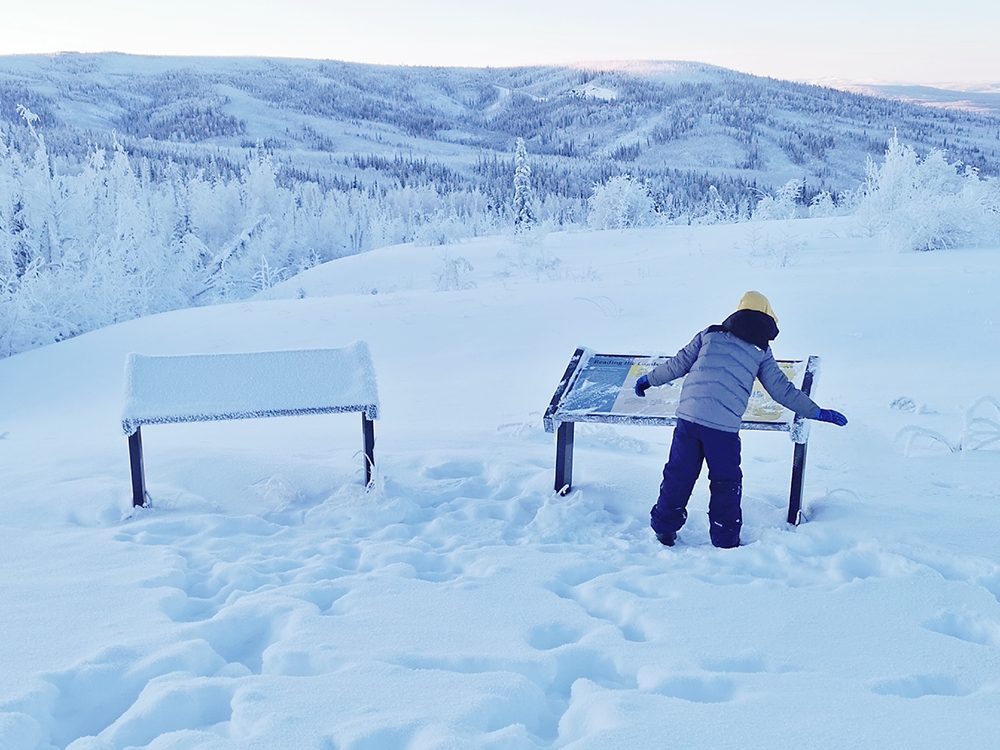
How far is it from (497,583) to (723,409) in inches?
51.7

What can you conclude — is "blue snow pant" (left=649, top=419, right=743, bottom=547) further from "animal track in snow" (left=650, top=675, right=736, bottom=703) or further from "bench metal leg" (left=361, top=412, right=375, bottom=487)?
"bench metal leg" (left=361, top=412, right=375, bottom=487)

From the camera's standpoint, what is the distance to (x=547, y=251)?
54.6ft

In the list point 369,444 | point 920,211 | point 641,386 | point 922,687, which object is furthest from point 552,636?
point 920,211

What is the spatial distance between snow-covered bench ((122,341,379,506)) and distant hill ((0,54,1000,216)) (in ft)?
175

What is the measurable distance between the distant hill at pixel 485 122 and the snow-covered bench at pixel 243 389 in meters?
53.3

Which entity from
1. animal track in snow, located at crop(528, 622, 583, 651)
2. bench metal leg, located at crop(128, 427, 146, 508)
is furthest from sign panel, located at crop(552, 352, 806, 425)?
bench metal leg, located at crop(128, 427, 146, 508)

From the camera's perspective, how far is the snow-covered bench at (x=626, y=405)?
3.87 m

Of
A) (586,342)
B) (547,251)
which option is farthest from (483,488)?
(547,251)

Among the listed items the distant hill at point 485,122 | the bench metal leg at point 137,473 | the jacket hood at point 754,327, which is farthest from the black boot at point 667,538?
the distant hill at point 485,122

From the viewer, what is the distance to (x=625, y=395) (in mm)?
4242

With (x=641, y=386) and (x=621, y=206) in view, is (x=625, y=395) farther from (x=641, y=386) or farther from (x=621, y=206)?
(x=621, y=206)

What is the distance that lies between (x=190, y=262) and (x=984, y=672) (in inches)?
936

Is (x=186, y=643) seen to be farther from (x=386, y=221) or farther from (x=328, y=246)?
(x=386, y=221)

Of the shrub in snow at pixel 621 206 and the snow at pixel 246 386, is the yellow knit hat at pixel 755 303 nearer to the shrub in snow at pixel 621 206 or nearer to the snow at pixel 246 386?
the snow at pixel 246 386
